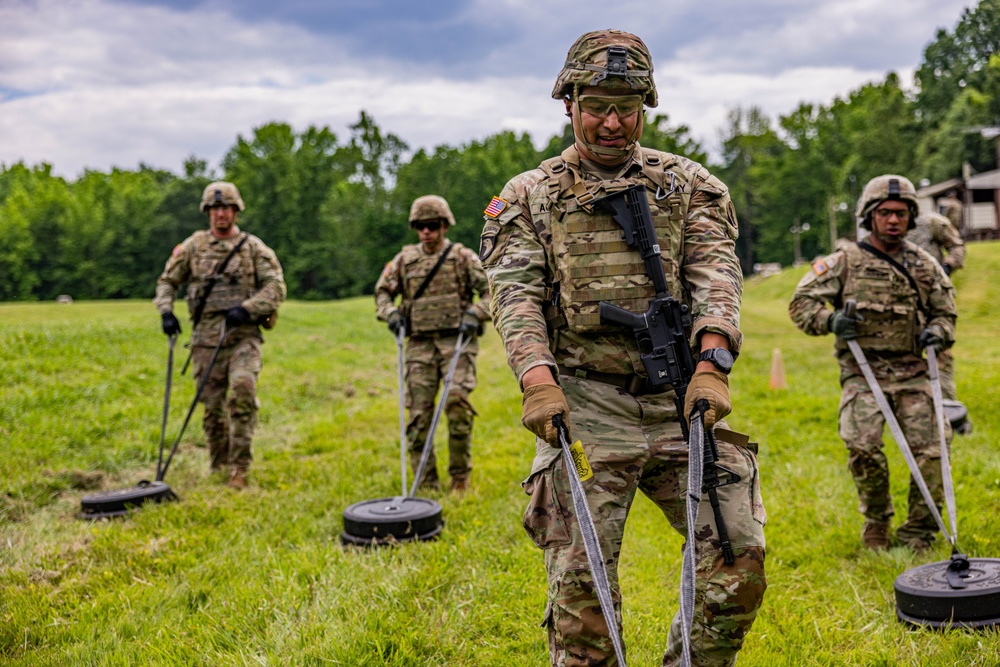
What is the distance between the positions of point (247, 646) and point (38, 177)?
4171 inches

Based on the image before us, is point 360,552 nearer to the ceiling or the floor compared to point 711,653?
nearer to the floor

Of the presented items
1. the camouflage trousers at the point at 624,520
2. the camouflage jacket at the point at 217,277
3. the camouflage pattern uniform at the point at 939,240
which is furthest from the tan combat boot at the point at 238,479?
the camouflage pattern uniform at the point at 939,240

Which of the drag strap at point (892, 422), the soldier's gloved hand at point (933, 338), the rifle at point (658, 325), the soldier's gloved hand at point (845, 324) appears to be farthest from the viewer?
the soldier's gloved hand at point (845, 324)

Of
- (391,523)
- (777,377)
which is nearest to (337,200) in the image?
(777,377)

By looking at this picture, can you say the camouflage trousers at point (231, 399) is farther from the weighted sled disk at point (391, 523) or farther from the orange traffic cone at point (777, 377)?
the orange traffic cone at point (777, 377)

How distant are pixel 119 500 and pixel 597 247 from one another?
17.8 ft

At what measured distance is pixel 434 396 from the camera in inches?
330

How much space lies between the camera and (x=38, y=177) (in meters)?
96.6

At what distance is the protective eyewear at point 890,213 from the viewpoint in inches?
248

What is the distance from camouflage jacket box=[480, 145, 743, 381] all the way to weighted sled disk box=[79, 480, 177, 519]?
497 cm

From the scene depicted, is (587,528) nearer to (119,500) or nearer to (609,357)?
(609,357)

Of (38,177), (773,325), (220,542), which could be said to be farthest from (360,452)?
(38,177)

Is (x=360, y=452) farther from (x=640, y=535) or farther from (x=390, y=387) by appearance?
(x=390, y=387)

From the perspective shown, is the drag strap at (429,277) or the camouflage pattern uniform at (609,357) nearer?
the camouflage pattern uniform at (609,357)
